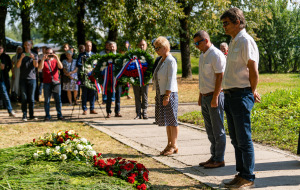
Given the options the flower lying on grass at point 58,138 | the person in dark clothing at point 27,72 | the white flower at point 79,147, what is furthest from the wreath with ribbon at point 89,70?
the white flower at point 79,147

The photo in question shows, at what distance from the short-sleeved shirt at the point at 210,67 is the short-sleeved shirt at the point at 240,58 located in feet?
2.50

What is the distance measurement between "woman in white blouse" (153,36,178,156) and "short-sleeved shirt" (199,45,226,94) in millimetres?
895

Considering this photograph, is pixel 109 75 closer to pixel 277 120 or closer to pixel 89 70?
pixel 89 70

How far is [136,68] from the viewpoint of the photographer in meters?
11.0

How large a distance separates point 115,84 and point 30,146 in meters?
4.81

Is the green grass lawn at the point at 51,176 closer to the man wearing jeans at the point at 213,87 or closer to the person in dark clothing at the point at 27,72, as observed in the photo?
the man wearing jeans at the point at 213,87

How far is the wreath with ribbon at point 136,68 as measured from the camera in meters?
11.0

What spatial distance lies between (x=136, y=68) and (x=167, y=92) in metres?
4.40

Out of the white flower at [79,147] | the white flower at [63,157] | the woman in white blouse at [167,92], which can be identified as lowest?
the white flower at [63,157]

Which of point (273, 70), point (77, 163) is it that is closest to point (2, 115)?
point (77, 163)

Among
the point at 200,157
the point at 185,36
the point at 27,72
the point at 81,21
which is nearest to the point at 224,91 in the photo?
the point at 200,157

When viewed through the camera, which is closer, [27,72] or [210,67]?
[210,67]

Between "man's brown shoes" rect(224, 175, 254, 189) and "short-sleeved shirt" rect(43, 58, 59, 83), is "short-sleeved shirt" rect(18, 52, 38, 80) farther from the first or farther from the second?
"man's brown shoes" rect(224, 175, 254, 189)

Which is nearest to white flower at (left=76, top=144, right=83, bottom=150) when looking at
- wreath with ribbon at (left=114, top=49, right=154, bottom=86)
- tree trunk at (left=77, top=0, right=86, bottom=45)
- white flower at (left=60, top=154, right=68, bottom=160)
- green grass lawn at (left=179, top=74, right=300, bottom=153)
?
white flower at (left=60, top=154, right=68, bottom=160)
